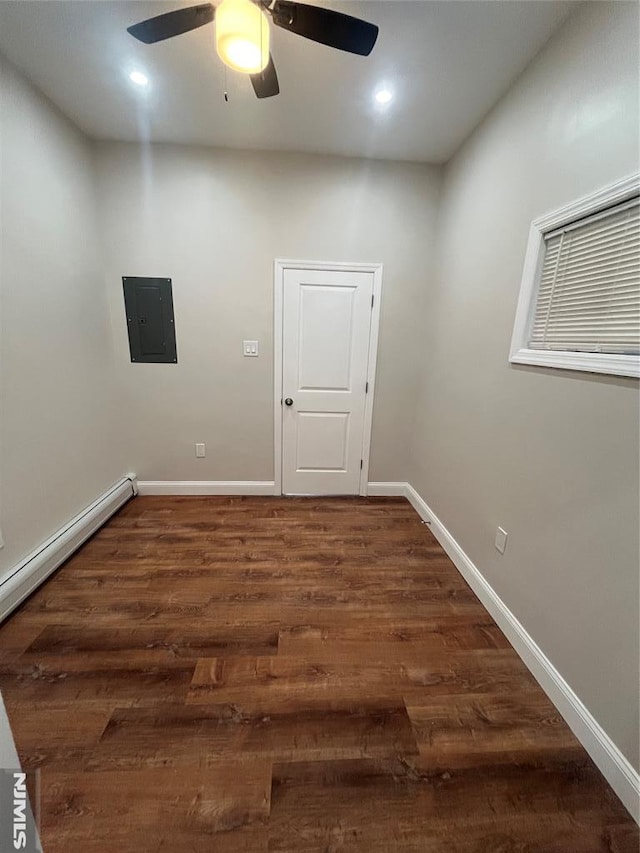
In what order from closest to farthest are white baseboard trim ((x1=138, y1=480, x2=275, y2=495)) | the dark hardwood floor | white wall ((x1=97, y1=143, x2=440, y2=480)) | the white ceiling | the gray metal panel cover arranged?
1. the dark hardwood floor
2. the white ceiling
3. white wall ((x1=97, y1=143, x2=440, y2=480))
4. the gray metal panel cover
5. white baseboard trim ((x1=138, y1=480, x2=275, y2=495))

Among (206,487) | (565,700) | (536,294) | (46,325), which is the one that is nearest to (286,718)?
(565,700)

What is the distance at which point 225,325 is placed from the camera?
8.46 feet

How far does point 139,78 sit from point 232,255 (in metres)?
0.98

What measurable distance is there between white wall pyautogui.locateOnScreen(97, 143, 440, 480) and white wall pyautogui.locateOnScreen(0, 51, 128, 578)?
234mm

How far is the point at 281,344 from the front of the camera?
2619 millimetres

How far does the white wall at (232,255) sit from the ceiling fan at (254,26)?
1.13 m

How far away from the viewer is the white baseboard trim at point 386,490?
9.78 ft

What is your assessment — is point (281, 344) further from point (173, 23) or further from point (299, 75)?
point (173, 23)

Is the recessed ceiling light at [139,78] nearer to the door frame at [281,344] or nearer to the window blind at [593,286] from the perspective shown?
the door frame at [281,344]

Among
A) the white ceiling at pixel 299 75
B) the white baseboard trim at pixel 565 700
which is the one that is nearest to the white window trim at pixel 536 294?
the white ceiling at pixel 299 75

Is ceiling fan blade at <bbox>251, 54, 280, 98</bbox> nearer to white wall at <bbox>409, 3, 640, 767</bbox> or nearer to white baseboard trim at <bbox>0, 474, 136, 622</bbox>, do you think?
white wall at <bbox>409, 3, 640, 767</bbox>

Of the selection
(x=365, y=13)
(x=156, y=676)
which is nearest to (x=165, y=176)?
(x=365, y=13)

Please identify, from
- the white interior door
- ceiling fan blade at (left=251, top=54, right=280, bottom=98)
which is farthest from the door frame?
ceiling fan blade at (left=251, top=54, right=280, bottom=98)

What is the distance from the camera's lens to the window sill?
105 centimetres
